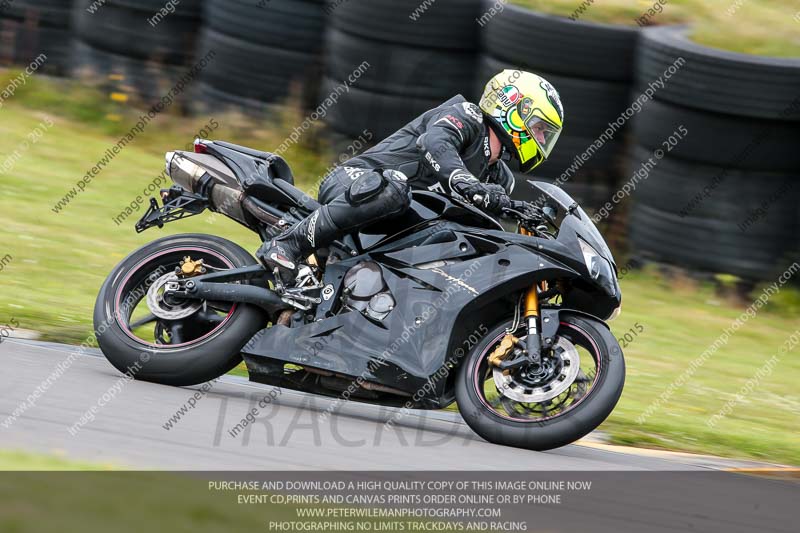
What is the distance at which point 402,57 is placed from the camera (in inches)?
407

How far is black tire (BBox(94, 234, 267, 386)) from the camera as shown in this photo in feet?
18.8

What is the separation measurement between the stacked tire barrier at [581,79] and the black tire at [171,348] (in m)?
4.54

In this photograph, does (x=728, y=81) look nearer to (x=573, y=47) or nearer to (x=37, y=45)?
(x=573, y=47)

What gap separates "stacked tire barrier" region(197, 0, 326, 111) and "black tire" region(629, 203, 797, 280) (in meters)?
3.66

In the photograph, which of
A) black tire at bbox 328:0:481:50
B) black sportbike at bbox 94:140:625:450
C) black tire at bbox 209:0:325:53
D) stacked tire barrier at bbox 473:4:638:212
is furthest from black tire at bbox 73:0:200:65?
black sportbike at bbox 94:140:625:450

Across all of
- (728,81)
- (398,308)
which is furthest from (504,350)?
(728,81)

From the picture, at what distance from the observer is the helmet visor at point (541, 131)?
5750mm

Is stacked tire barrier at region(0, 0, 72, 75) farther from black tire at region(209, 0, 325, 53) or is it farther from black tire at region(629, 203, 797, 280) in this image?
black tire at region(629, 203, 797, 280)

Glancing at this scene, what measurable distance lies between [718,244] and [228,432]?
18.4ft

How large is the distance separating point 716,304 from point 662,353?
1.24 m
